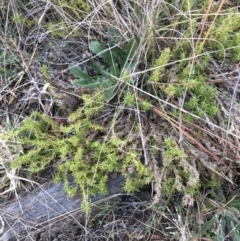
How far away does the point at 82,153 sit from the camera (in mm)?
1505

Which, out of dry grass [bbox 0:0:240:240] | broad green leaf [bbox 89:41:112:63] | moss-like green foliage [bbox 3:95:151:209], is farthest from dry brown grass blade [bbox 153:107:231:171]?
broad green leaf [bbox 89:41:112:63]

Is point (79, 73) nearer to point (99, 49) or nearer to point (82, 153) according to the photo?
point (99, 49)

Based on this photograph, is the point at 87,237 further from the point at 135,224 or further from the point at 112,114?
the point at 112,114

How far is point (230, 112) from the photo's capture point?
1.48 metres

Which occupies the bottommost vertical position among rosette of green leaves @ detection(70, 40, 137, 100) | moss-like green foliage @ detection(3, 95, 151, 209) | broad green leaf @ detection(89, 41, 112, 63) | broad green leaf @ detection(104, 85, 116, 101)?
moss-like green foliage @ detection(3, 95, 151, 209)

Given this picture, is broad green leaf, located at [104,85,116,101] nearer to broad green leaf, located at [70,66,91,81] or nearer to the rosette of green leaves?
the rosette of green leaves

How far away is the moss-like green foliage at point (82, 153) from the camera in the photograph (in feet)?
4.82

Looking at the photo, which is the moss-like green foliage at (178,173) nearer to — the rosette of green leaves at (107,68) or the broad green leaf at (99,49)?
the rosette of green leaves at (107,68)

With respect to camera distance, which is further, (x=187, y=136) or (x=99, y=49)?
(x=99, y=49)

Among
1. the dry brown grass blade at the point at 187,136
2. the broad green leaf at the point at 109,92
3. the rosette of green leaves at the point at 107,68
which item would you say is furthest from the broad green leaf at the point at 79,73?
the dry brown grass blade at the point at 187,136

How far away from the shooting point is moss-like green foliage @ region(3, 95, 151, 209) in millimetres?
1468

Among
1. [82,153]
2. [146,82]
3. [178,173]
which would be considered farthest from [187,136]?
[82,153]

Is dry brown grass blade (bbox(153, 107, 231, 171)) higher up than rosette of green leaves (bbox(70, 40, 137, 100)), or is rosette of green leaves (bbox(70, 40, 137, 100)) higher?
rosette of green leaves (bbox(70, 40, 137, 100))

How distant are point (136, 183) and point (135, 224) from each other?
21 cm
